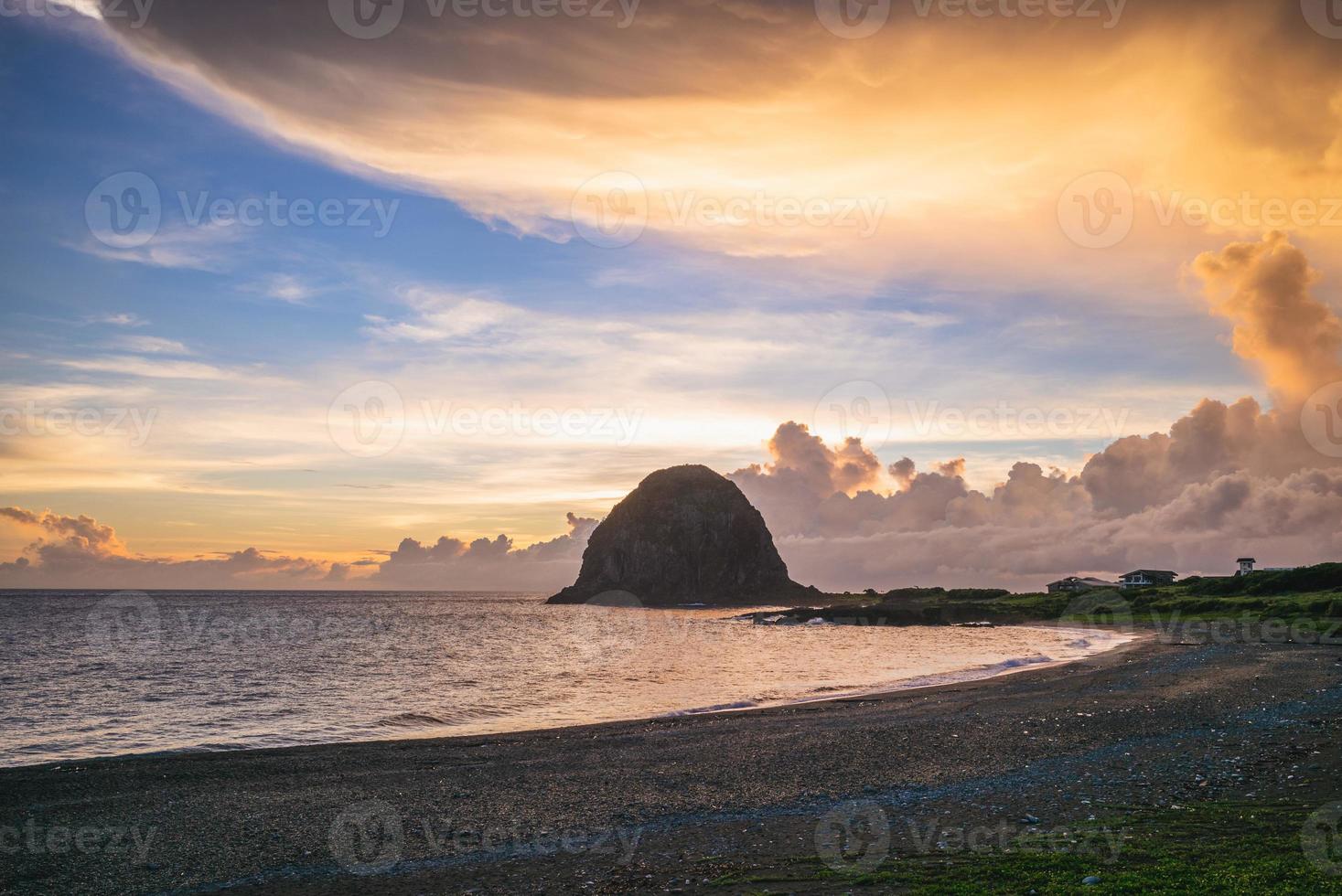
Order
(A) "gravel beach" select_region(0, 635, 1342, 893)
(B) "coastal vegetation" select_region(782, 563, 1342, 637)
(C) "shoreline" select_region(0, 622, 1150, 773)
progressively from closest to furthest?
(A) "gravel beach" select_region(0, 635, 1342, 893) → (C) "shoreline" select_region(0, 622, 1150, 773) → (B) "coastal vegetation" select_region(782, 563, 1342, 637)

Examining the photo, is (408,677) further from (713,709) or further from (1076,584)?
(1076,584)

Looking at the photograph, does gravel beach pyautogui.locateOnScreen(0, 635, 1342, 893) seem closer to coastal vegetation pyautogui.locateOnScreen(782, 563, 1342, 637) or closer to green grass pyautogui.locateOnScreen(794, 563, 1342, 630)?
green grass pyautogui.locateOnScreen(794, 563, 1342, 630)

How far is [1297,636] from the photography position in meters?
67.9

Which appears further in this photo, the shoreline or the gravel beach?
the shoreline

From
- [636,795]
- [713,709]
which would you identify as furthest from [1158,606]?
[636,795]

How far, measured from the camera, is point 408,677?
58312 millimetres

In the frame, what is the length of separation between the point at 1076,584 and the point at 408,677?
6548 inches

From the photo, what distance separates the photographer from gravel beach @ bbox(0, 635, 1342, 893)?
15.6 m

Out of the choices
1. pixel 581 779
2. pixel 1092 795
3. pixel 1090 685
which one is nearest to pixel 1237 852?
pixel 1092 795

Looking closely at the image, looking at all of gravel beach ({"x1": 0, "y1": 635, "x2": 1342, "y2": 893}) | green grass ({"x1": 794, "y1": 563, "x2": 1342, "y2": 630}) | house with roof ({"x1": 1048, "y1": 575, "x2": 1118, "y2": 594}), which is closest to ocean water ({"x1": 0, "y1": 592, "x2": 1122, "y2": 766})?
gravel beach ({"x1": 0, "y1": 635, "x2": 1342, "y2": 893})

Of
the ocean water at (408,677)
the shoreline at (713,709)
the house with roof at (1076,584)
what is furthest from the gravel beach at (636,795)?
the house with roof at (1076,584)

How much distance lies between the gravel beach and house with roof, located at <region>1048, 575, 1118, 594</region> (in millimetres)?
152495

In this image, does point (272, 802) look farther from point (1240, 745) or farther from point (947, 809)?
point (1240, 745)

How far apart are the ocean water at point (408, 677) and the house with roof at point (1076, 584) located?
73178 millimetres
